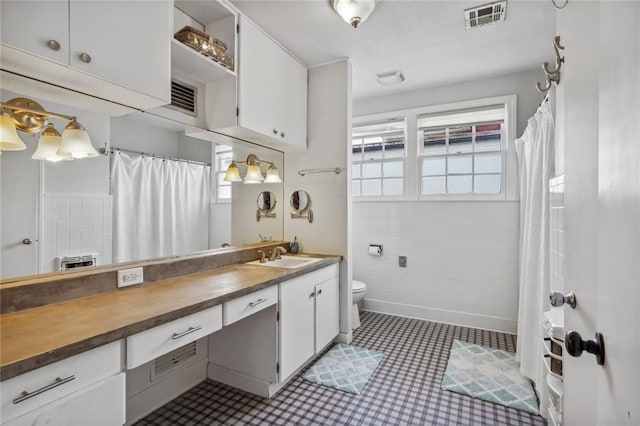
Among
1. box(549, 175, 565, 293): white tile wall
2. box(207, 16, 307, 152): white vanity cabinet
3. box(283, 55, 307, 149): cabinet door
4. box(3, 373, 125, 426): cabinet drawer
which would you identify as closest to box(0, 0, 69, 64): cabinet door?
box(207, 16, 307, 152): white vanity cabinet

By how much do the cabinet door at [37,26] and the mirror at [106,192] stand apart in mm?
220

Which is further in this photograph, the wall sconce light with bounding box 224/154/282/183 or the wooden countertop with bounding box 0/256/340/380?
the wall sconce light with bounding box 224/154/282/183

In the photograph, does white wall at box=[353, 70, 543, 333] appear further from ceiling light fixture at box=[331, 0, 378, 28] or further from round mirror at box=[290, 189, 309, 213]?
ceiling light fixture at box=[331, 0, 378, 28]

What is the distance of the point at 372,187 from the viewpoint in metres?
3.74

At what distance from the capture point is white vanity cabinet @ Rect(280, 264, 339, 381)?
2.01 m

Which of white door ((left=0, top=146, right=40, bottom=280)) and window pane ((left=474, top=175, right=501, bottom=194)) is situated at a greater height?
window pane ((left=474, top=175, right=501, bottom=194))

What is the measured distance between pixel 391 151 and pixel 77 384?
11.2 ft

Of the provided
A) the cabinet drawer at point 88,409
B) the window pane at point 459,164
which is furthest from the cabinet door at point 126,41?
the window pane at point 459,164

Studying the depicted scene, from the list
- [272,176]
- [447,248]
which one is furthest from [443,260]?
[272,176]

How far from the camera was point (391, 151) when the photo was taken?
3.67m

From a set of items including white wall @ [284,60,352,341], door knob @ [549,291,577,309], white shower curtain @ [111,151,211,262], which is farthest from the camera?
white wall @ [284,60,352,341]

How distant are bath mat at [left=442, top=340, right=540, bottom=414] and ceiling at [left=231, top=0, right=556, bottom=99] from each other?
2573 millimetres

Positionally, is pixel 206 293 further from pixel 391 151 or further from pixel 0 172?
pixel 391 151

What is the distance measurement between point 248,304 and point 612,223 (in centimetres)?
154
